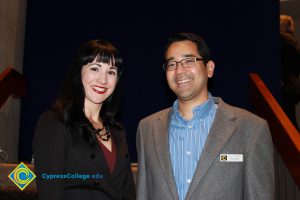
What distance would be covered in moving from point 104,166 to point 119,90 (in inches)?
31.4

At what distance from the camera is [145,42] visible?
5312 mm

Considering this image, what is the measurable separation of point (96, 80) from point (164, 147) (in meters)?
0.69

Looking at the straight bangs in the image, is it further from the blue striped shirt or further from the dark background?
the dark background

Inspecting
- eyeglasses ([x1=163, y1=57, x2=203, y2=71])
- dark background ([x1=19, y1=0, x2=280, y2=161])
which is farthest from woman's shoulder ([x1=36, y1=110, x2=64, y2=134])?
dark background ([x1=19, y1=0, x2=280, y2=161])

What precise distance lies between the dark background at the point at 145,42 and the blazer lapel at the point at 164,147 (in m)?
2.47

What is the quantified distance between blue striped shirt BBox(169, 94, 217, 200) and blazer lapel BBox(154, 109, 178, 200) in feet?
0.14

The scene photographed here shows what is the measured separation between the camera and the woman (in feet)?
7.66

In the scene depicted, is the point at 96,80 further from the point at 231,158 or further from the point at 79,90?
the point at 231,158

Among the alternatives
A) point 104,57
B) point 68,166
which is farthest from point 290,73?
point 68,166

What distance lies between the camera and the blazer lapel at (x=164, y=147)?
2346mm

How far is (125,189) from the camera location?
2674mm
